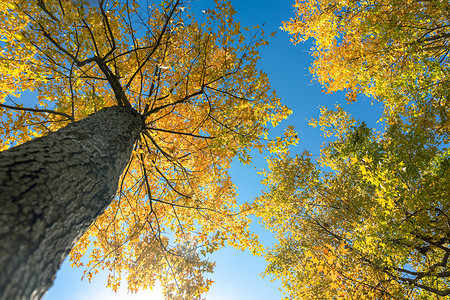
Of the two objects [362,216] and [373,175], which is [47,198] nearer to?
[373,175]

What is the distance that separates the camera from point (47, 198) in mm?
1385

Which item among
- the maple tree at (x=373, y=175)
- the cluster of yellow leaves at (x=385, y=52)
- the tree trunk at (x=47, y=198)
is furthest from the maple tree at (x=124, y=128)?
the cluster of yellow leaves at (x=385, y=52)

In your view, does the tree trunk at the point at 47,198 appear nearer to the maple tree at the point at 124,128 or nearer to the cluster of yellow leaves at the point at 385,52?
the maple tree at the point at 124,128

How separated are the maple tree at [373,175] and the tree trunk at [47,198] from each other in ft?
12.6

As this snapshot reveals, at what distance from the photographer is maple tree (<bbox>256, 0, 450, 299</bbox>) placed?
13.1 ft

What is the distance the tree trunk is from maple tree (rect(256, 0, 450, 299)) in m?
3.83

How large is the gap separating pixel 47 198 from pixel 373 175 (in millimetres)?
4468

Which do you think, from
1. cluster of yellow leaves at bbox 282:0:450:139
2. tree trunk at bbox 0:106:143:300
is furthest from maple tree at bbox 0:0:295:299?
cluster of yellow leaves at bbox 282:0:450:139

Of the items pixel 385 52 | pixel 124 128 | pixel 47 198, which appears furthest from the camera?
pixel 385 52

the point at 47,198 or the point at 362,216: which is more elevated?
the point at 362,216

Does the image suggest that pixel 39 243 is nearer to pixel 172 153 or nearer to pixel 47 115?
pixel 172 153

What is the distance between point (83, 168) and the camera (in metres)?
1.85

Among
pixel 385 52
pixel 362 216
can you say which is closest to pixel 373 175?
pixel 362 216

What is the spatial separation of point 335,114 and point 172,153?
676cm
